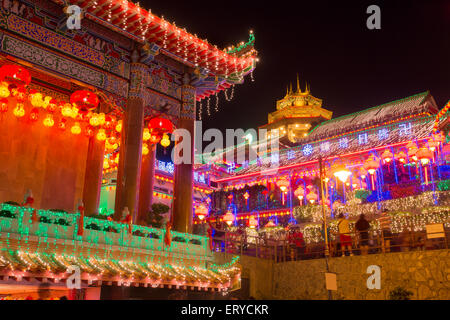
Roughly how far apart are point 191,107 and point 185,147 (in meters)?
1.75

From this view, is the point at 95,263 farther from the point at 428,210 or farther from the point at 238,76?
the point at 428,210

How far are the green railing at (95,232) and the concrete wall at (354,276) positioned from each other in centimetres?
216

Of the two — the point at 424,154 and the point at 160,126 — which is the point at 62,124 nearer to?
the point at 160,126

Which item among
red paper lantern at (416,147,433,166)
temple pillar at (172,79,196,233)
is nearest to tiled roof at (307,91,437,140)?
red paper lantern at (416,147,433,166)

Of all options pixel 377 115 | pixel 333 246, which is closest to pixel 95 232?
pixel 333 246

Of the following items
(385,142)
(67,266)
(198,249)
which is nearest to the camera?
(67,266)

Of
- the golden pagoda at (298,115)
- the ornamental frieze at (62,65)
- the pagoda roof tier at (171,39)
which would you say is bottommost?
the ornamental frieze at (62,65)

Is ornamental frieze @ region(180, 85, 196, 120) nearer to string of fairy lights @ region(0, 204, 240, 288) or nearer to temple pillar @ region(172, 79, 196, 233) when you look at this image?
→ temple pillar @ region(172, 79, 196, 233)

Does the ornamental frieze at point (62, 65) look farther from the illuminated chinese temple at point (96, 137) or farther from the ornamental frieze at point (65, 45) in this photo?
the ornamental frieze at point (65, 45)

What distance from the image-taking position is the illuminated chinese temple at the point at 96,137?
10742 millimetres

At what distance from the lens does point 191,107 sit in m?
16.6

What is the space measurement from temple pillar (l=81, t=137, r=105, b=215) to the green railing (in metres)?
3.54

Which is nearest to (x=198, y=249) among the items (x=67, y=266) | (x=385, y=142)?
(x=67, y=266)

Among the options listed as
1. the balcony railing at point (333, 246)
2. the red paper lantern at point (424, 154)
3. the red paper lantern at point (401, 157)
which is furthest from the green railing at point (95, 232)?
the red paper lantern at point (401, 157)
